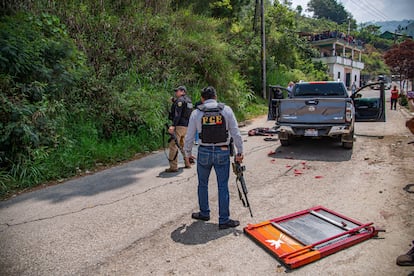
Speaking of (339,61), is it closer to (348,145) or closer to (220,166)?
(348,145)

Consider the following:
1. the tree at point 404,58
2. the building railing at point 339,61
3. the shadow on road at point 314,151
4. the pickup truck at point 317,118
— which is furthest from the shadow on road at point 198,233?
the building railing at point 339,61

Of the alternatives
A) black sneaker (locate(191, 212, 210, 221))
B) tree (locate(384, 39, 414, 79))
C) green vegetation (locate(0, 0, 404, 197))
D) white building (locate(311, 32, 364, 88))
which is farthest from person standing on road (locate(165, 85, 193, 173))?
white building (locate(311, 32, 364, 88))

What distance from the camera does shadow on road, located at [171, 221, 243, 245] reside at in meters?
3.81

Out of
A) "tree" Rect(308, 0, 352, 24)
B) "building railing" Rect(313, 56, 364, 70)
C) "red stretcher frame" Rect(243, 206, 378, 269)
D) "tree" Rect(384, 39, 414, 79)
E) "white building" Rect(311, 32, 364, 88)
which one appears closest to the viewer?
"red stretcher frame" Rect(243, 206, 378, 269)

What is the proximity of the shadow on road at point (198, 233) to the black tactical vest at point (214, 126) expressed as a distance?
3.82ft

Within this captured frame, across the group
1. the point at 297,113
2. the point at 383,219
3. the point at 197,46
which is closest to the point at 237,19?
the point at 197,46

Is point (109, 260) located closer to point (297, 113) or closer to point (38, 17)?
point (297, 113)

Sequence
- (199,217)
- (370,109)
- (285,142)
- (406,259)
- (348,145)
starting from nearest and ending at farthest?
1. (406,259)
2. (199,217)
3. (348,145)
4. (285,142)
5. (370,109)

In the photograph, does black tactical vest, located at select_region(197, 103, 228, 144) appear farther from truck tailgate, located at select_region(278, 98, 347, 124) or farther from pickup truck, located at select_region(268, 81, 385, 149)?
truck tailgate, located at select_region(278, 98, 347, 124)

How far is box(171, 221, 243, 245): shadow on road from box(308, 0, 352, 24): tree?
11209 cm

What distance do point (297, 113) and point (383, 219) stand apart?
14.1 ft

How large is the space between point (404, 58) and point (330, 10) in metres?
88.3

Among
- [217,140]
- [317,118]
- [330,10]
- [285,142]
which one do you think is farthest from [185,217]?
[330,10]

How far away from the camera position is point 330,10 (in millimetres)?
100750
